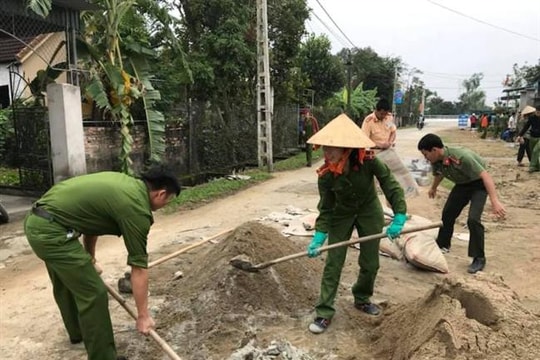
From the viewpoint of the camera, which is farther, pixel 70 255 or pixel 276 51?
pixel 276 51

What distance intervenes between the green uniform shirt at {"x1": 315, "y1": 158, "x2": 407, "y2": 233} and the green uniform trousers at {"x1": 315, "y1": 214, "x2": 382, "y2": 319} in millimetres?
61

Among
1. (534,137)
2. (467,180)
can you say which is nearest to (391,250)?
(467,180)

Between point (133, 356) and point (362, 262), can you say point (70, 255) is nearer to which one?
point (133, 356)

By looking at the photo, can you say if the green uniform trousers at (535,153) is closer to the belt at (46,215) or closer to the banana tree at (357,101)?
the belt at (46,215)

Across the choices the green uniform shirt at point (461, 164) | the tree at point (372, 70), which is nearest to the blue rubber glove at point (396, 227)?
the green uniform shirt at point (461, 164)

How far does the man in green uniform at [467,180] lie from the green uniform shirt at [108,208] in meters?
3.20

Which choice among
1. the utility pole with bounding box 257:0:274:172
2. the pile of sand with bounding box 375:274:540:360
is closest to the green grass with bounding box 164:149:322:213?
the utility pole with bounding box 257:0:274:172

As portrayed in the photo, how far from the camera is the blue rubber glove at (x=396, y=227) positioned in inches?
152

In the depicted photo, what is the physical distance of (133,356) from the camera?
3.50m

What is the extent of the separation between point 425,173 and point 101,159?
716 centimetres

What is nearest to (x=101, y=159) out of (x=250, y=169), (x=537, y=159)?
(x=250, y=169)

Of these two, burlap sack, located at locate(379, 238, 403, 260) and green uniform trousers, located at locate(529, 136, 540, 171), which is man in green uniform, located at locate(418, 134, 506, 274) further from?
green uniform trousers, located at locate(529, 136, 540, 171)

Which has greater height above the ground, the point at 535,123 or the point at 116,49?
the point at 116,49

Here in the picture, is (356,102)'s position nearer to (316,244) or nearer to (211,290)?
(316,244)
